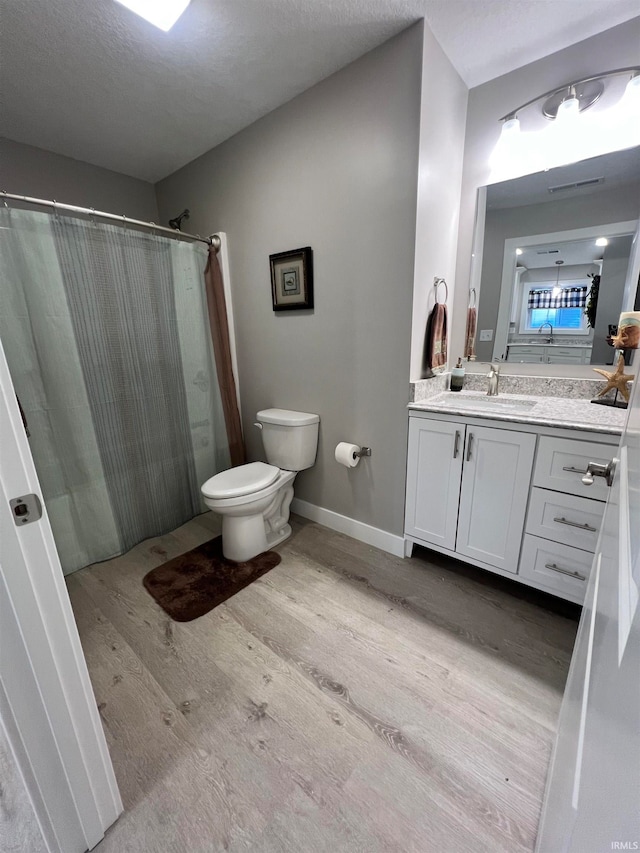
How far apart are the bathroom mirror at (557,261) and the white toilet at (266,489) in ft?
3.77

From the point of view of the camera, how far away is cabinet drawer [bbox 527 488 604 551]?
1325 millimetres

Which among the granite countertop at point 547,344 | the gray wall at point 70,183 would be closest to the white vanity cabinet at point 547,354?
the granite countertop at point 547,344

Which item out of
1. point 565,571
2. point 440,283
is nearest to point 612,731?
point 565,571

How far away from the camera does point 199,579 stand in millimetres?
1774

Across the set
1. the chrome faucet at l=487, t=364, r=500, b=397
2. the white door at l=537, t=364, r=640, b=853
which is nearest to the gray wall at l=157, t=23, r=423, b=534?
the chrome faucet at l=487, t=364, r=500, b=397

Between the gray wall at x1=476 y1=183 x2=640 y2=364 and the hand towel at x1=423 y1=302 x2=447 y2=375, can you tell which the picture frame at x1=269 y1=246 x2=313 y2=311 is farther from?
the gray wall at x1=476 y1=183 x2=640 y2=364

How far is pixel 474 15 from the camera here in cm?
135

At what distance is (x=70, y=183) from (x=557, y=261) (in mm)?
3031

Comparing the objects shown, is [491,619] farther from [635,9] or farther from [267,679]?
[635,9]

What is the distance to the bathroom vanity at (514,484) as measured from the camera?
1.33 m

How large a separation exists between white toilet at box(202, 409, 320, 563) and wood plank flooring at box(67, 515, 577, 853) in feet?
0.86

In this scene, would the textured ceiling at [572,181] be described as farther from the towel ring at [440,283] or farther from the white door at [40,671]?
the white door at [40,671]

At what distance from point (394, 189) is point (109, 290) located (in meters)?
1.53

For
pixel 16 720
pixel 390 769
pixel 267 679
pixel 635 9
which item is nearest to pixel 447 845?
pixel 390 769
